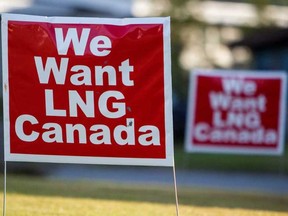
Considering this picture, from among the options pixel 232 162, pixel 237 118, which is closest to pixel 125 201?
pixel 237 118

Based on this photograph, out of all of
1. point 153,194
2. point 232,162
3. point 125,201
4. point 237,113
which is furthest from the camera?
point 232,162

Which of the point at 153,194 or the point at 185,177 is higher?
the point at 153,194

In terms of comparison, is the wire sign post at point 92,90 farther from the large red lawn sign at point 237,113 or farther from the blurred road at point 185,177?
the large red lawn sign at point 237,113

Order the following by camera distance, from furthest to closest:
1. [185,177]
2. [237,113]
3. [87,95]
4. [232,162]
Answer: [232,162]
[185,177]
[237,113]
[87,95]

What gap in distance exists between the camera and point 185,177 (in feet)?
71.8

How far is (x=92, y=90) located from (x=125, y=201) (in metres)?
4.51

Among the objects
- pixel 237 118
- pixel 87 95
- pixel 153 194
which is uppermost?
pixel 87 95

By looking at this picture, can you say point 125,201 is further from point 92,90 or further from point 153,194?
point 92,90

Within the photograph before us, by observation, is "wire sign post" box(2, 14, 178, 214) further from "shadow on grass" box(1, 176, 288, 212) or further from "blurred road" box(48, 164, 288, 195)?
"blurred road" box(48, 164, 288, 195)

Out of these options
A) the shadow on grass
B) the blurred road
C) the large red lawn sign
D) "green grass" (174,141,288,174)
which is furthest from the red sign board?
"green grass" (174,141,288,174)

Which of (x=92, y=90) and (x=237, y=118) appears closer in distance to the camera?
(x=92, y=90)

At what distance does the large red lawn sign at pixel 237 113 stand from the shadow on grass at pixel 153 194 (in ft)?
7.92

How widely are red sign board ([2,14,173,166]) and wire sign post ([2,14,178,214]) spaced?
0.03 ft

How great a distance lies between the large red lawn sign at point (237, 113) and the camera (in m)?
19.9
